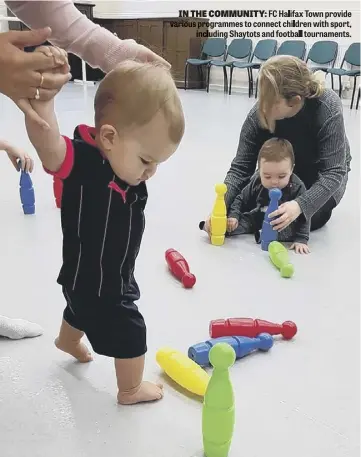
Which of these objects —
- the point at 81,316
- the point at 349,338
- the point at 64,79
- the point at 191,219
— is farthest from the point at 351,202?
the point at 64,79

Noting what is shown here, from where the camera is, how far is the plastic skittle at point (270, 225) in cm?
178

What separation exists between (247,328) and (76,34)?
2.45 ft

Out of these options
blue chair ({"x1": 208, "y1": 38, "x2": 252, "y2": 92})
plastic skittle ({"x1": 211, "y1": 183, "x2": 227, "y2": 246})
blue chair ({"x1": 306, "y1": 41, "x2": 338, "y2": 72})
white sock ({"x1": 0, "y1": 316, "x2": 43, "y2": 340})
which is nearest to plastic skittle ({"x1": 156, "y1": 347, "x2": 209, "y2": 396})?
white sock ({"x1": 0, "y1": 316, "x2": 43, "y2": 340})

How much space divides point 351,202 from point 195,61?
14.6 ft

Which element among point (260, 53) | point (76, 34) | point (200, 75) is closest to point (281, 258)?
point (76, 34)

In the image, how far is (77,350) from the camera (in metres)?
1.17

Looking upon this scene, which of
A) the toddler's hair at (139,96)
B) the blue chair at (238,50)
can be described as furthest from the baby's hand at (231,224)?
the blue chair at (238,50)

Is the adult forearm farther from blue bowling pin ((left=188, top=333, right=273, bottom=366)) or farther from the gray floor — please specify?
blue bowling pin ((left=188, top=333, right=273, bottom=366))

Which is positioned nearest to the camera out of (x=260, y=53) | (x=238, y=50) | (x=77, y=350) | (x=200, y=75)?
(x=77, y=350)

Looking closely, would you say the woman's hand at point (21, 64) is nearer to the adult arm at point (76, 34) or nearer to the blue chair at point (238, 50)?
the adult arm at point (76, 34)

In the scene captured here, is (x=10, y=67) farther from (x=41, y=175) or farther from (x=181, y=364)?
(x=41, y=175)

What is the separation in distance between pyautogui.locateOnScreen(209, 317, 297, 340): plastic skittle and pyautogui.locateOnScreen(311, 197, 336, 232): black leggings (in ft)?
2.69

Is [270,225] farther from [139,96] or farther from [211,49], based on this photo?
[211,49]

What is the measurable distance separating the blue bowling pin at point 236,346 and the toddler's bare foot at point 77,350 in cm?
23
